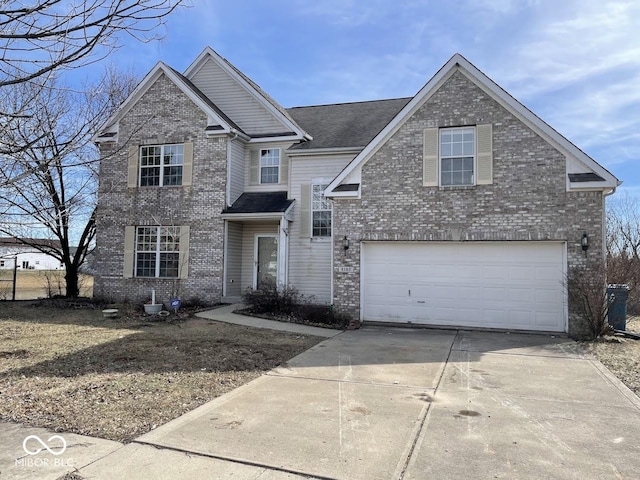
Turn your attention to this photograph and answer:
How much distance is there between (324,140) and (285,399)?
1213 cm

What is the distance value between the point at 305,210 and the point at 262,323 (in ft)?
17.6

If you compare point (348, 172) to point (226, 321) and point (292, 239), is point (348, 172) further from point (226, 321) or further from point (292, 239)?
point (226, 321)

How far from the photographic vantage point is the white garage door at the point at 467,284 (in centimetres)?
1142

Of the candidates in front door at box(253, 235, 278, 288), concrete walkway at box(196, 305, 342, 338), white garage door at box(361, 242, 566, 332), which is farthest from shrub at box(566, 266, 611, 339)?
front door at box(253, 235, 278, 288)

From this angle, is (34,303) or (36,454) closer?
(36,454)

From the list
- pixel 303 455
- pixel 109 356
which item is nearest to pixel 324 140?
pixel 109 356

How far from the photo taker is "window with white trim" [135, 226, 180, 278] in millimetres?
16422

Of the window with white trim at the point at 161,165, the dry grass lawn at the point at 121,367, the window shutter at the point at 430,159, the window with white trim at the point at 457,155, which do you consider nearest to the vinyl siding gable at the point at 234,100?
the window with white trim at the point at 161,165

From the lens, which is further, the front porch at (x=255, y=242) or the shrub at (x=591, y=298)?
the front porch at (x=255, y=242)

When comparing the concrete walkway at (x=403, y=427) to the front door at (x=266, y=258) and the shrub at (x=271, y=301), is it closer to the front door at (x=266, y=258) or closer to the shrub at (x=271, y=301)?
the shrub at (x=271, y=301)

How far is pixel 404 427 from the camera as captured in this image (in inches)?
195

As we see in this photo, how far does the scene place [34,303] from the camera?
16.4 m

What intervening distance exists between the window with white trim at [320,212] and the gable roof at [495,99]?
2.99 m

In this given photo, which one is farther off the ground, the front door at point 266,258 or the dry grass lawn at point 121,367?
the front door at point 266,258
